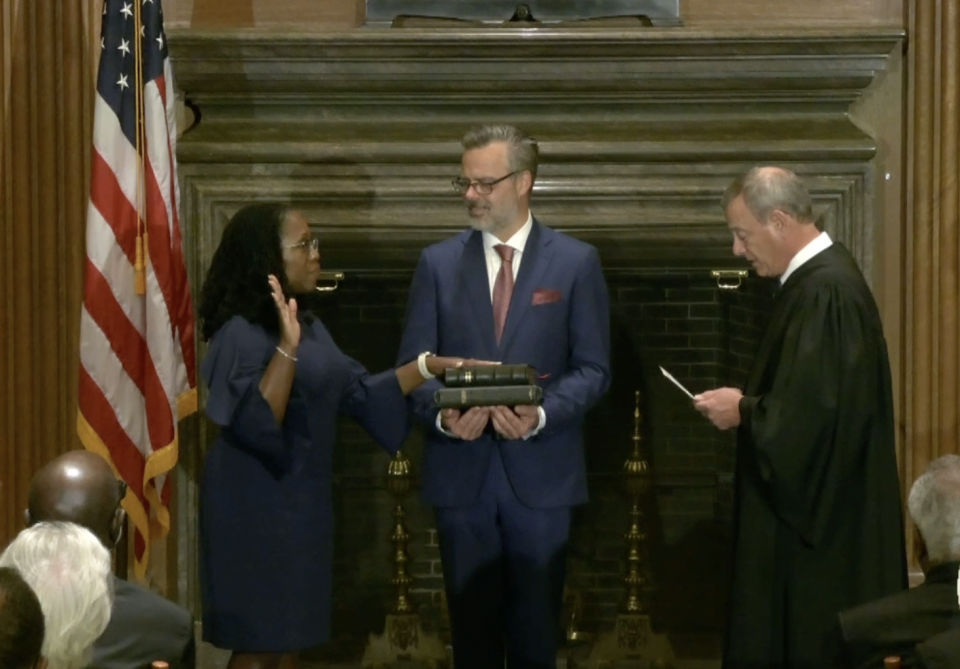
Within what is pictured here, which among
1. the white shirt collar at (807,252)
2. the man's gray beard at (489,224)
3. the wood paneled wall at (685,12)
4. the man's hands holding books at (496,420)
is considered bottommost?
the man's hands holding books at (496,420)

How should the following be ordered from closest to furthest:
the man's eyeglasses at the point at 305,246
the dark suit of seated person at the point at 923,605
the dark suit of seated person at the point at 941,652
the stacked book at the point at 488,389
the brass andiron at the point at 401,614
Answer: the dark suit of seated person at the point at 941,652
the dark suit of seated person at the point at 923,605
the stacked book at the point at 488,389
the man's eyeglasses at the point at 305,246
the brass andiron at the point at 401,614

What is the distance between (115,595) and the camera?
317cm

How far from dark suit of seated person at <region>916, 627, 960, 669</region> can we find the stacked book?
1.49 meters

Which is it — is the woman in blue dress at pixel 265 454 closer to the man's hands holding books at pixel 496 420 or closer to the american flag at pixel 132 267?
the man's hands holding books at pixel 496 420

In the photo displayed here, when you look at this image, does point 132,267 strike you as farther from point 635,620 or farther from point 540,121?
point 635,620

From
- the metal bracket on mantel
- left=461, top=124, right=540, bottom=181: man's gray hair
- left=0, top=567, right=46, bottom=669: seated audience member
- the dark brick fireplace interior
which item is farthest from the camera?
the dark brick fireplace interior

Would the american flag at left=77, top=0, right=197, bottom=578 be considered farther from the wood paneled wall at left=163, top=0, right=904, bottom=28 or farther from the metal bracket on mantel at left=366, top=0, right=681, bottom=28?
the metal bracket on mantel at left=366, top=0, right=681, bottom=28

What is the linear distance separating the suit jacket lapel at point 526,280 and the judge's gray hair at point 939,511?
4.75ft

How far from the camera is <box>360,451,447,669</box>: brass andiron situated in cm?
617

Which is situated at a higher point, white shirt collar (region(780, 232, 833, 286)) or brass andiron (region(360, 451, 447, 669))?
white shirt collar (region(780, 232, 833, 286))

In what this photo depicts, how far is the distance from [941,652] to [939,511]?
15.8 inches

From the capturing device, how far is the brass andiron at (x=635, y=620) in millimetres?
6172

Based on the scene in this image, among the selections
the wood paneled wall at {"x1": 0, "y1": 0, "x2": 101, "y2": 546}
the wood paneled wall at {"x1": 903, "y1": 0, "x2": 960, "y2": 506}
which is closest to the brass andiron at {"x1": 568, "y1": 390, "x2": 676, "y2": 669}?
the wood paneled wall at {"x1": 903, "y1": 0, "x2": 960, "y2": 506}

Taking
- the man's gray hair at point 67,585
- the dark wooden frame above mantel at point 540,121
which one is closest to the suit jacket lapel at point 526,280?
the dark wooden frame above mantel at point 540,121
